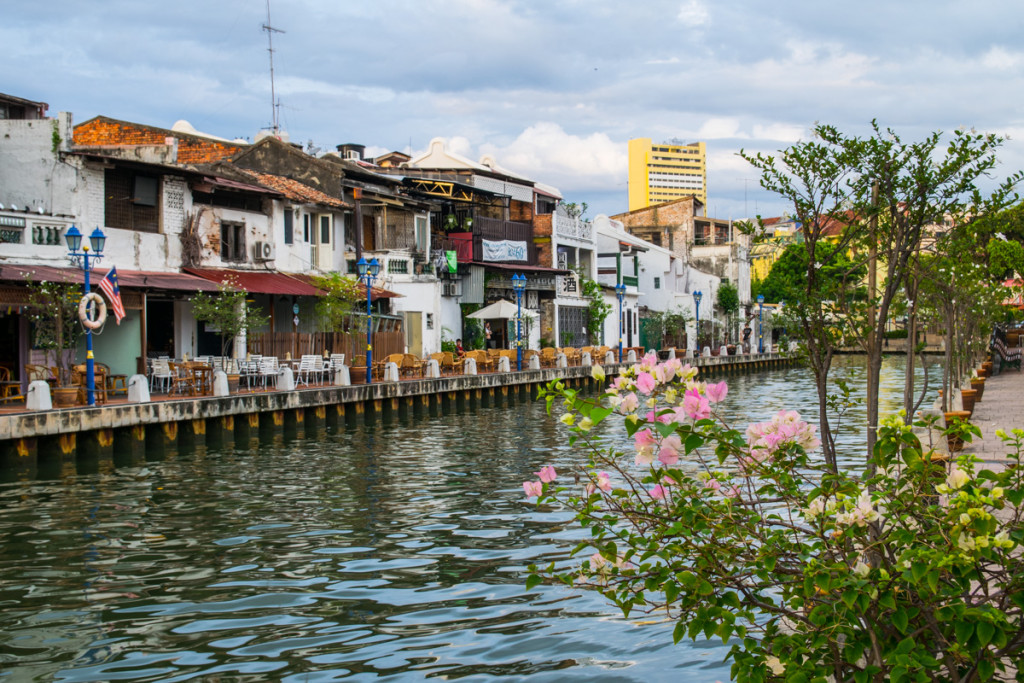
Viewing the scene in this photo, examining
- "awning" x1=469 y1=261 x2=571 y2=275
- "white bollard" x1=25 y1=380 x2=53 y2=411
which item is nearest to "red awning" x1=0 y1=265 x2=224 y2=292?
"white bollard" x1=25 y1=380 x2=53 y2=411

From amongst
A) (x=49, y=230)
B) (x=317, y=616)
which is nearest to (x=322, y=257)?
(x=49, y=230)

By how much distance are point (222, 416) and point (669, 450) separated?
19.8m

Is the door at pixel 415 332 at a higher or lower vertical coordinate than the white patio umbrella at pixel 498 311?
lower

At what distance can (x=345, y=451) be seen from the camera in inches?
803

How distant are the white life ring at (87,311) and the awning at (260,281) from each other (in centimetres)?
580

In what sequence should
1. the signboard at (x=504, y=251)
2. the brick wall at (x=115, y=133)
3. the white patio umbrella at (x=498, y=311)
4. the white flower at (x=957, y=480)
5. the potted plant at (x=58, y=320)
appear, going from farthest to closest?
1. the signboard at (x=504, y=251)
2. the white patio umbrella at (x=498, y=311)
3. the brick wall at (x=115, y=133)
4. the potted plant at (x=58, y=320)
5. the white flower at (x=957, y=480)

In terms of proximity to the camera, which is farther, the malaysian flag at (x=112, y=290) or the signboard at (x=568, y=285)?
the signboard at (x=568, y=285)

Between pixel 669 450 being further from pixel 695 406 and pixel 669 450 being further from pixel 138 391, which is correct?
pixel 138 391

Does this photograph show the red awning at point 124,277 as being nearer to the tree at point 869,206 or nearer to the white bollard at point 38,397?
the white bollard at point 38,397

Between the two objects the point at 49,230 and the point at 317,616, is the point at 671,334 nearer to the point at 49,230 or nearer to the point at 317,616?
the point at 49,230

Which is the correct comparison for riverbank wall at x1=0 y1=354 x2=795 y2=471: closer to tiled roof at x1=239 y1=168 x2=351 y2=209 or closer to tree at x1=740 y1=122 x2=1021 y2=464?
tree at x1=740 y1=122 x2=1021 y2=464

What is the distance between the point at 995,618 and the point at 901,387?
118ft

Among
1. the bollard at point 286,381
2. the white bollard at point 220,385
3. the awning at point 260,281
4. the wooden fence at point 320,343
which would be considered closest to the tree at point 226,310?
the awning at point 260,281

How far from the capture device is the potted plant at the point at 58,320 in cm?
1994
